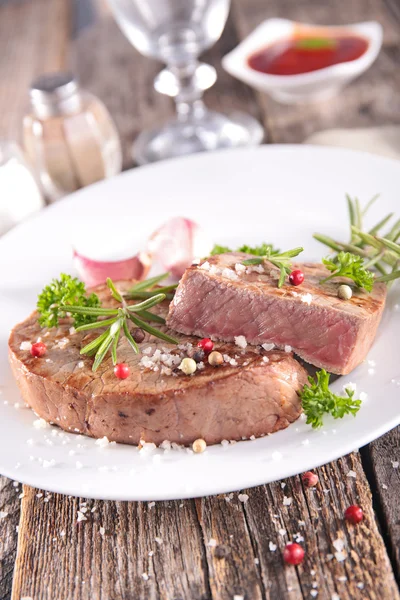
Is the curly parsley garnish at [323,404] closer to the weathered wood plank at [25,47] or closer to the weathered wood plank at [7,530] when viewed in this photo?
the weathered wood plank at [7,530]

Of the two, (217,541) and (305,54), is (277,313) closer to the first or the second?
(217,541)

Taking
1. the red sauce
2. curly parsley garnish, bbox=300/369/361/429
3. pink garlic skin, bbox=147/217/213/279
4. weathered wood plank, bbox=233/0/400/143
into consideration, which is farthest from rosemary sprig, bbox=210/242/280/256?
the red sauce

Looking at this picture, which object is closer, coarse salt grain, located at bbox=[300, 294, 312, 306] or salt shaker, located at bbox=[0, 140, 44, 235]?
coarse salt grain, located at bbox=[300, 294, 312, 306]

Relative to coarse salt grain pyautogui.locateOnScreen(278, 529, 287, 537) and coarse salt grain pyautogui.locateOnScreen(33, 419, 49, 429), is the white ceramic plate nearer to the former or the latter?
coarse salt grain pyautogui.locateOnScreen(33, 419, 49, 429)

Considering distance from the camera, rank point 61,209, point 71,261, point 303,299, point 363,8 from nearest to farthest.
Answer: point 303,299
point 71,261
point 61,209
point 363,8

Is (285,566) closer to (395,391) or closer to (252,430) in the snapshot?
(252,430)

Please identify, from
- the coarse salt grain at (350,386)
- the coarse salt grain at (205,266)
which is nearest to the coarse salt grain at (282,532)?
the coarse salt grain at (350,386)

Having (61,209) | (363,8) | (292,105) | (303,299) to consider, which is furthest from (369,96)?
(303,299)
